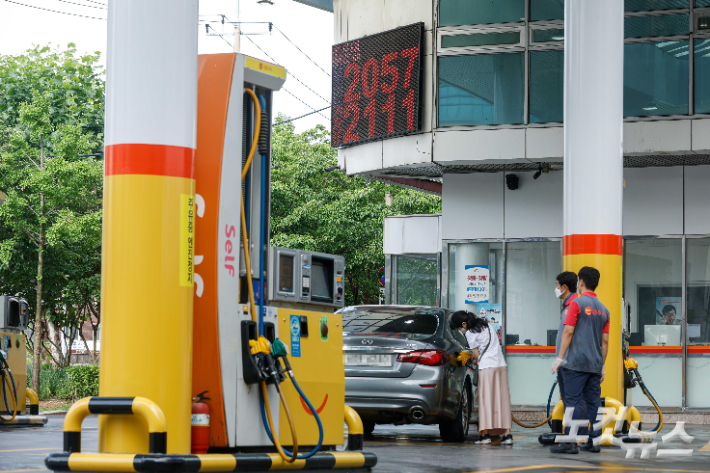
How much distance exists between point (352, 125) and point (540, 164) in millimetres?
3612

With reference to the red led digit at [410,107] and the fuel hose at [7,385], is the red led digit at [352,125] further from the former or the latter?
the fuel hose at [7,385]

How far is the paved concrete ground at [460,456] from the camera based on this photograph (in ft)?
28.9

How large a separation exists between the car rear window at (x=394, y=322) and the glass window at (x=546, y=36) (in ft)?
Result: 23.1

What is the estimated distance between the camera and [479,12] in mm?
18219

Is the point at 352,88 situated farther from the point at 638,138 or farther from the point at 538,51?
Answer: the point at 638,138

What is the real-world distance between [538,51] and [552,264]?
376cm

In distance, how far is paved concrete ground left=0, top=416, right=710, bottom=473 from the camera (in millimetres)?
8797

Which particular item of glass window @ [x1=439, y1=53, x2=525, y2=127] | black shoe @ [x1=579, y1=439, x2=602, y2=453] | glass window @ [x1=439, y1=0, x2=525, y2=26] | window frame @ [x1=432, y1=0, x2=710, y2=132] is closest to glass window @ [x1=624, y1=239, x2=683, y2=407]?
window frame @ [x1=432, y1=0, x2=710, y2=132]

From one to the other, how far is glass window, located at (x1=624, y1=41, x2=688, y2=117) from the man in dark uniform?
23.7 ft

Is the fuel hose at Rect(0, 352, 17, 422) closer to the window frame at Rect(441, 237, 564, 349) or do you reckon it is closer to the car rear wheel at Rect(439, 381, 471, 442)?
→ the car rear wheel at Rect(439, 381, 471, 442)

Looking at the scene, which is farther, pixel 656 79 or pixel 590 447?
pixel 656 79

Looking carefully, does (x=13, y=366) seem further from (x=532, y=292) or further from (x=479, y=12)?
(x=479, y=12)

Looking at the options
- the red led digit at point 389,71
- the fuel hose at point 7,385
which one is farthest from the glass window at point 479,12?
the fuel hose at point 7,385

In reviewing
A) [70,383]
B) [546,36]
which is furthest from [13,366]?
[546,36]
